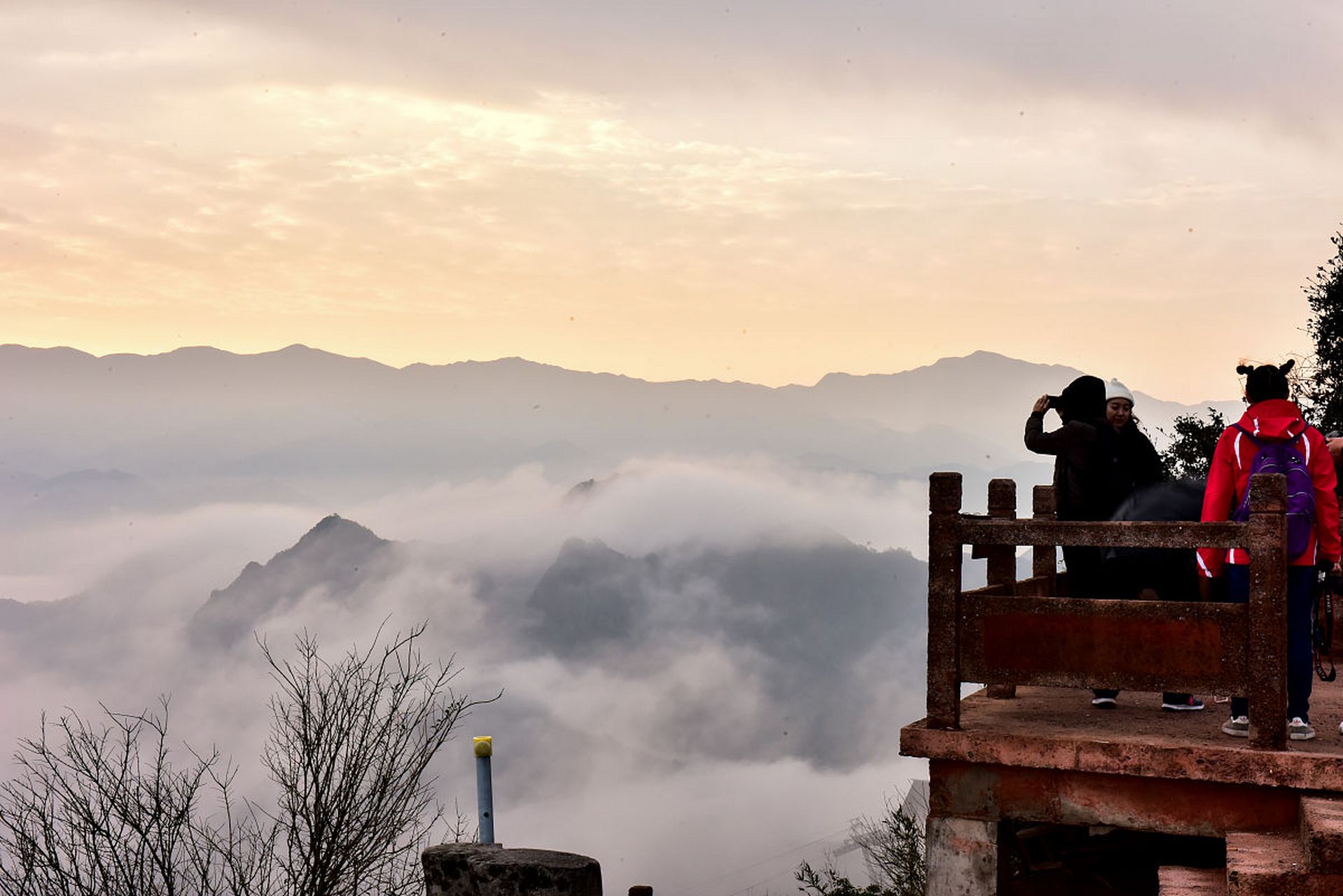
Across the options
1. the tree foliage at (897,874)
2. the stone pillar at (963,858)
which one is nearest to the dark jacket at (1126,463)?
the stone pillar at (963,858)

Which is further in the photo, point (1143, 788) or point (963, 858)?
point (963, 858)

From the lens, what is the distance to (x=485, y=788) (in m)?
9.20

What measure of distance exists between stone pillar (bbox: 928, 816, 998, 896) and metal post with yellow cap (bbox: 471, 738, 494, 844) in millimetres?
3313

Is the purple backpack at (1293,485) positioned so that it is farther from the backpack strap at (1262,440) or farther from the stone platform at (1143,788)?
the stone platform at (1143,788)

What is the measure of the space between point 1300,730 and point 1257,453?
136cm

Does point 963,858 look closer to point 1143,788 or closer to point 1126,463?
point 1143,788

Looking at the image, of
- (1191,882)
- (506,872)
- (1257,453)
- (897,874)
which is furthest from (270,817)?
(897,874)

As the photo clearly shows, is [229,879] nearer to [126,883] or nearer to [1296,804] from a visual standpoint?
[126,883]

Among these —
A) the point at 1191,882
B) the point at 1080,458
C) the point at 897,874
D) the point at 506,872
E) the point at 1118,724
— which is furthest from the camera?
the point at 897,874

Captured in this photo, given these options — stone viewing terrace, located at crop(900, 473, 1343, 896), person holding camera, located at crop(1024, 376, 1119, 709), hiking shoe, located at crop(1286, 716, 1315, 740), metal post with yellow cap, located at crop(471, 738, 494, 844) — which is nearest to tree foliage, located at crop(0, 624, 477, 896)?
metal post with yellow cap, located at crop(471, 738, 494, 844)

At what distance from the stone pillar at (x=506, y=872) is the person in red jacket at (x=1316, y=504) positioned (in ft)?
12.9

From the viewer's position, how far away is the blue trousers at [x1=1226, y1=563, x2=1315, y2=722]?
646 centimetres

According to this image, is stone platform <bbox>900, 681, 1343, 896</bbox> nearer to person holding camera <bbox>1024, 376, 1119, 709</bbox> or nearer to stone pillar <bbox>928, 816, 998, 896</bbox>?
stone pillar <bbox>928, 816, 998, 896</bbox>

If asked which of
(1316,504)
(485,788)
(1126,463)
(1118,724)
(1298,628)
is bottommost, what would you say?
(485,788)
